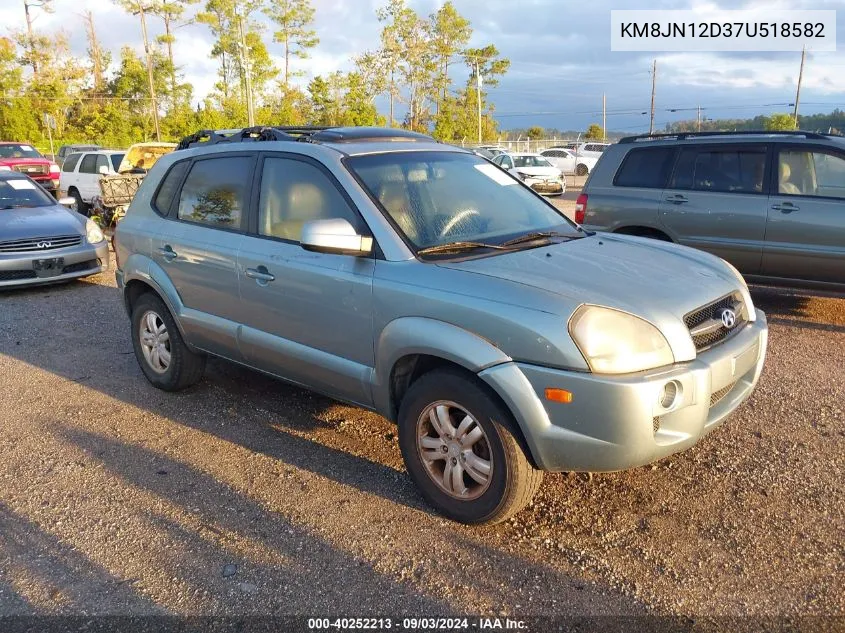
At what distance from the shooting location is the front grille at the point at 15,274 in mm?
8516

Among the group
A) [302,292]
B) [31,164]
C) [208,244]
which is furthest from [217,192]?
[31,164]

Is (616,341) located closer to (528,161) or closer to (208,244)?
(208,244)

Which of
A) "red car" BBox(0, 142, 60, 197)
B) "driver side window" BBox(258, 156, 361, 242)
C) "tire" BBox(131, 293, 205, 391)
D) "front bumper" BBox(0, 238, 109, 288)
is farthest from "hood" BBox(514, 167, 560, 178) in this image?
"driver side window" BBox(258, 156, 361, 242)

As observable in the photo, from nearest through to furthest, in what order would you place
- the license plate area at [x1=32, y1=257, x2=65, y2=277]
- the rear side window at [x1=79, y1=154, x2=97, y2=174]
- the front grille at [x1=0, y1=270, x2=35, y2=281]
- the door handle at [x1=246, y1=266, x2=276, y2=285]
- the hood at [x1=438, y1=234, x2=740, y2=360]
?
the hood at [x1=438, y1=234, x2=740, y2=360] → the door handle at [x1=246, y1=266, x2=276, y2=285] → the front grille at [x1=0, y1=270, x2=35, y2=281] → the license plate area at [x1=32, y1=257, x2=65, y2=277] → the rear side window at [x1=79, y1=154, x2=97, y2=174]

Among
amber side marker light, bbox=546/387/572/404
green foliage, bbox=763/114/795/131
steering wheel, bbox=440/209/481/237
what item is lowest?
amber side marker light, bbox=546/387/572/404

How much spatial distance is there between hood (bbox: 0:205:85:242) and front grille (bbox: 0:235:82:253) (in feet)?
0.16

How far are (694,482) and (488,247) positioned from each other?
162 cm

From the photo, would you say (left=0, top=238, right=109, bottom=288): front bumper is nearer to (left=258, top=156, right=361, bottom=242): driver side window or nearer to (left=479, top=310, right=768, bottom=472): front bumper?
(left=258, top=156, right=361, bottom=242): driver side window

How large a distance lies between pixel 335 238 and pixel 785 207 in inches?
200

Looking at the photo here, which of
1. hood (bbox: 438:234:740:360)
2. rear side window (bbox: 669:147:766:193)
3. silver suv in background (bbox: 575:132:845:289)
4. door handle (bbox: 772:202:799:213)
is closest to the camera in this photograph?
hood (bbox: 438:234:740:360)

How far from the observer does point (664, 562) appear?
2.99 metres

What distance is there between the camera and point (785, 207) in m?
6.63

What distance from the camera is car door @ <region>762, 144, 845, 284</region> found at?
6.38 meters

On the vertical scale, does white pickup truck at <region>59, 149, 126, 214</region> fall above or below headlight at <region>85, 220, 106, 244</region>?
above
